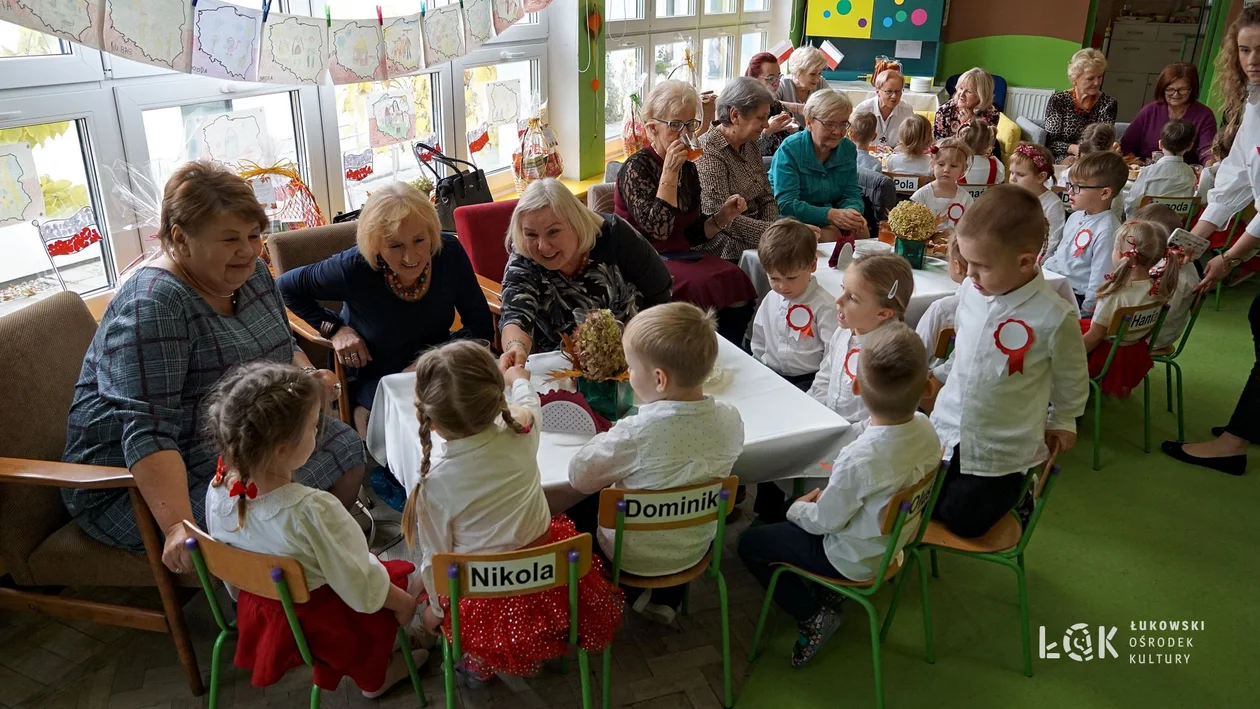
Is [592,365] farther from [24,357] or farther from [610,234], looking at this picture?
[24,357]

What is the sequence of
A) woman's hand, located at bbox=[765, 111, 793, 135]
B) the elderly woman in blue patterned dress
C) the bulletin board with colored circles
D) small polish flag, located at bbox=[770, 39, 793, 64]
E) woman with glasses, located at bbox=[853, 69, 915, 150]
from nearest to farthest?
the elderly woman in blue patterned dress, woman's hand, located at bbox=[765, 111, 793, 135], woman with glasses, located at bbox=[853, 69, 915, 150], small polish flag, located at bbox=[770, 39, 793, 64], the bulletin board with colored circles

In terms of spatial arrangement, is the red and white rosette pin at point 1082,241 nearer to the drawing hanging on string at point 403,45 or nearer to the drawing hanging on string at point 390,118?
the drawing hanging on string at point 403,45

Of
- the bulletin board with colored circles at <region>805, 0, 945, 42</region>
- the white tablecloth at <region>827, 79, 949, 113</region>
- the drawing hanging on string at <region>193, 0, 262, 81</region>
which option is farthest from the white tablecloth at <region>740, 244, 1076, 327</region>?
the bulletin board with colored circles at <region>805, 0, 945, 42</region>

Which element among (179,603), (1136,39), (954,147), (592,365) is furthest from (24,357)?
(1136,39)

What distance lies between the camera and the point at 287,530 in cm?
169

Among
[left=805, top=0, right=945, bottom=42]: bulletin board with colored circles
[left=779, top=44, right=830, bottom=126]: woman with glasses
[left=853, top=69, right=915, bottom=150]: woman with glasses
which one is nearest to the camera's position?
[left=853, top=69, right=915, bottom=150]: woman with glasses

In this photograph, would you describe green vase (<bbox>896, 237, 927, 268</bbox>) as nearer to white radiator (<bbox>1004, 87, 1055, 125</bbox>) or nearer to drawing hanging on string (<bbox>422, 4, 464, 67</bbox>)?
drawing hanging on string (<bbox>422, 4, 464, 67</bbox>)

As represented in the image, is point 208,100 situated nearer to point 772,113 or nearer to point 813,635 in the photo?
point 813,635

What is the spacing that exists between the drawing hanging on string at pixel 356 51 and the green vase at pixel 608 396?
6.67 feet

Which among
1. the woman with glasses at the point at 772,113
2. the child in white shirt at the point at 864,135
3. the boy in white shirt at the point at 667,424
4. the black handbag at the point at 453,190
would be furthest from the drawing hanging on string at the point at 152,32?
→ the child in white shirt at the point at 864,135

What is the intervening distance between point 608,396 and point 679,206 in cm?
162

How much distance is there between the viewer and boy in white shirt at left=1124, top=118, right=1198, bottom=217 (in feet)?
15.4

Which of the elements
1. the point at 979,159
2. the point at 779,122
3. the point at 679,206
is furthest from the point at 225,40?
the point at 979,159

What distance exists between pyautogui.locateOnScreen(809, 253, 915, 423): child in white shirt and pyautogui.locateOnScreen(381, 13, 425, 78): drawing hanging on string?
2.23 metres
